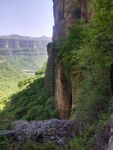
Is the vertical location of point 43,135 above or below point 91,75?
below

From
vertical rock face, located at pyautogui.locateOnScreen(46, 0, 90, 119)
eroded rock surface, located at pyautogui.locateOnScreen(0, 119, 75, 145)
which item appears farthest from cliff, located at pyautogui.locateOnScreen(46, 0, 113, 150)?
eroded rock surface, located at pyautogui.locateOnScreen(0, 119, 75, 145)

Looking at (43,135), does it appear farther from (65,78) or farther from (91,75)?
(65,78)

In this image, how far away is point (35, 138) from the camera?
1432 centimetres

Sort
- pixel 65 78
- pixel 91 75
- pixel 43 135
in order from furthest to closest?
pixel 65 78 → pixel 91 75 → pixel 43 135

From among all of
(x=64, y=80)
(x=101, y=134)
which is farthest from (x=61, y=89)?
(x=101, y=134)

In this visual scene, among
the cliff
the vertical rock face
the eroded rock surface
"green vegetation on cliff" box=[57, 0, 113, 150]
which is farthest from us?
the vertical rock face

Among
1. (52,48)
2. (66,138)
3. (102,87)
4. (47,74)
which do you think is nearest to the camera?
(66,138)

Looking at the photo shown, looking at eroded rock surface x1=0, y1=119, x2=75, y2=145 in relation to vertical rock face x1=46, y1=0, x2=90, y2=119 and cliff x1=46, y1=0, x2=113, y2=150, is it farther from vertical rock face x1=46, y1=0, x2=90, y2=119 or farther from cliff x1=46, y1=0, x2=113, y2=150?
vertical rock face x1=46, y1=0, x2=90, y2=119

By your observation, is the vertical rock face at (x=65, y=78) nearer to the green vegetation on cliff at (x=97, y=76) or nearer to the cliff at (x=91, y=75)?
the cliff at (x=91, y=75)

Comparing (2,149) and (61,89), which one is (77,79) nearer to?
(61,89)

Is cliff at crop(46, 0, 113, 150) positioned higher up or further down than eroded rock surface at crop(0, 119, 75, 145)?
higher up

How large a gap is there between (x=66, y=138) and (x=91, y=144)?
329 centimetres

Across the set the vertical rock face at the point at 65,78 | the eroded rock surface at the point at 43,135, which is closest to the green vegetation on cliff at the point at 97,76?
the eroded rock surface at the point at 43,135

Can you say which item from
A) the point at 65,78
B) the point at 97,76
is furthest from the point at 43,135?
the point at 65,78
